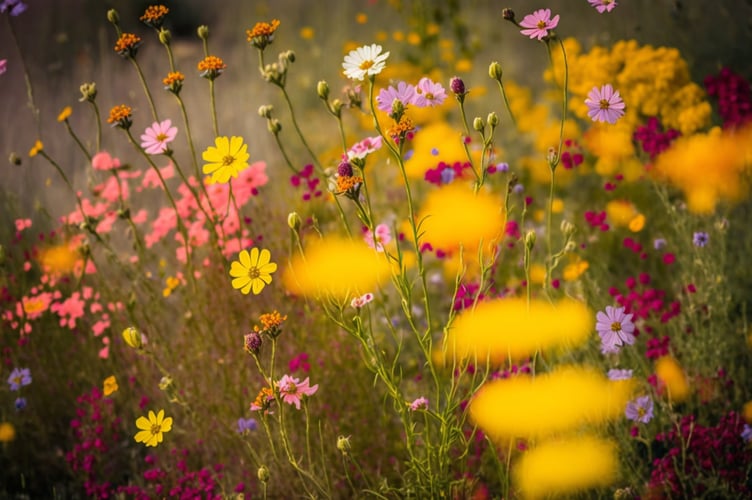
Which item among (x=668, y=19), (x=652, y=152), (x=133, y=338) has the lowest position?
(x=133, y=338)

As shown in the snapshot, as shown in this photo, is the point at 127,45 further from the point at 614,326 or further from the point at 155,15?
the point at 614,326

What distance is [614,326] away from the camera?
5.06 ft

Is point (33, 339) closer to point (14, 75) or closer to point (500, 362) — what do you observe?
point (500, 362)

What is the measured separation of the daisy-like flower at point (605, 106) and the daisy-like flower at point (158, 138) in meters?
0.97

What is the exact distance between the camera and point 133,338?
1450 millimetres

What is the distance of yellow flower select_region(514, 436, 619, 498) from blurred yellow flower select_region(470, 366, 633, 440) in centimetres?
5

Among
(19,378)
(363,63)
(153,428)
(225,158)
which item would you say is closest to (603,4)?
(363,63)

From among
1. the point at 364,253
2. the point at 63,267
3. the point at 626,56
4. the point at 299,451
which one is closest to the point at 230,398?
the point at 299,451

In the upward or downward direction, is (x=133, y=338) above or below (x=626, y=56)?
below

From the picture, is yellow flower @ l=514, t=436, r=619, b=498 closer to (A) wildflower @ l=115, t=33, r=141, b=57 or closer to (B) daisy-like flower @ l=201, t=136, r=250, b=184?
(B) daisy-like flower @ l=201, t=136, r=250, b=184

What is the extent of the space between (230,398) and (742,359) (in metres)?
1.73

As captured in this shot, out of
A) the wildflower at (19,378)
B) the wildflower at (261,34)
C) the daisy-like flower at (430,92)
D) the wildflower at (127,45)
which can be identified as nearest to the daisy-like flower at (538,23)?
the daisy-like flower at (430,92)

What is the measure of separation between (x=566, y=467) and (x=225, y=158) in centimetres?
115

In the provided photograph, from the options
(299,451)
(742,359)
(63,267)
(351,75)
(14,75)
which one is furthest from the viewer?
(14,75)
